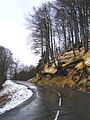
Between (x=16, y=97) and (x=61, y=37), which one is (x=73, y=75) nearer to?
(x=16, y=97)

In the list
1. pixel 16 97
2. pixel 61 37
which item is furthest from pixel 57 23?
pixel 16 97

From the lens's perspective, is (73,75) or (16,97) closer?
(16,97)

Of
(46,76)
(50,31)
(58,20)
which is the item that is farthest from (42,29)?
(46,76)

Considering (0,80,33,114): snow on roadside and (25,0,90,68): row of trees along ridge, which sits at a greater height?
(25,0,90,68): row of trees along ridge

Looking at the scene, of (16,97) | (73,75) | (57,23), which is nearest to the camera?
(16,97)

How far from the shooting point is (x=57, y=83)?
4603 centimetres

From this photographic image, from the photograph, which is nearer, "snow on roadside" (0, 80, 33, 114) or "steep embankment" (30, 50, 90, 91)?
"snow on roadside" (0, 80, 33, 114)

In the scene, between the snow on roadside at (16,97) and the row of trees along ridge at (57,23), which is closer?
the snow on roadside at (16,97)

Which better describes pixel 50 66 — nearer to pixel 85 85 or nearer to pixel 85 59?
pixel 85 59

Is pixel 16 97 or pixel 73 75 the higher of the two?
pixel 73 75

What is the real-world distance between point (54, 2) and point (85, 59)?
14559 millimetres

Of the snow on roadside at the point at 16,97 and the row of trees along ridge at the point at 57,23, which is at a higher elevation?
the row of trees along ridge at the point at 57,23

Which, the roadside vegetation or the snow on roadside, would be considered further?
the roadside vegetation

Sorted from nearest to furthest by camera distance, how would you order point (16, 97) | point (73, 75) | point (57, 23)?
point (16, 97) < point (73, 75) < point (57, 23)
